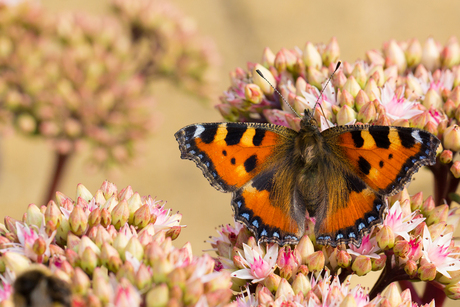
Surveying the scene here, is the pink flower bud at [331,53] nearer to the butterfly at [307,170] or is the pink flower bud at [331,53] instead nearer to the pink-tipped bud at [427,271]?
the butterfly at [307,170]

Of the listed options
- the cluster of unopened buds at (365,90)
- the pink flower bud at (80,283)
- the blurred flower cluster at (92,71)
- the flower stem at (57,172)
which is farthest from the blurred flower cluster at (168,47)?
the pink flower bud at (80,283)

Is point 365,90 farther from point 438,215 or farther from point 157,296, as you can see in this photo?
point 157,296

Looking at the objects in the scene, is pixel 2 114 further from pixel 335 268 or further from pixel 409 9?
pixel 409 9

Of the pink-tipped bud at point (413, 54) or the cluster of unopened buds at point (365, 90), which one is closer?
the cluster of unopened buds at point (365, 90)

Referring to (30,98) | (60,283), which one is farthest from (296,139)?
(30,98)

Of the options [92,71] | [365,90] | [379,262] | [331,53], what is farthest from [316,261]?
[92,71]

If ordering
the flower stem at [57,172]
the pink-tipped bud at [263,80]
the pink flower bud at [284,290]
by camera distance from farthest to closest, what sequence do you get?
the flower stem at [57,172]
the pink-tipped bud at [263,80]
the pink flower bud at [284,290]
